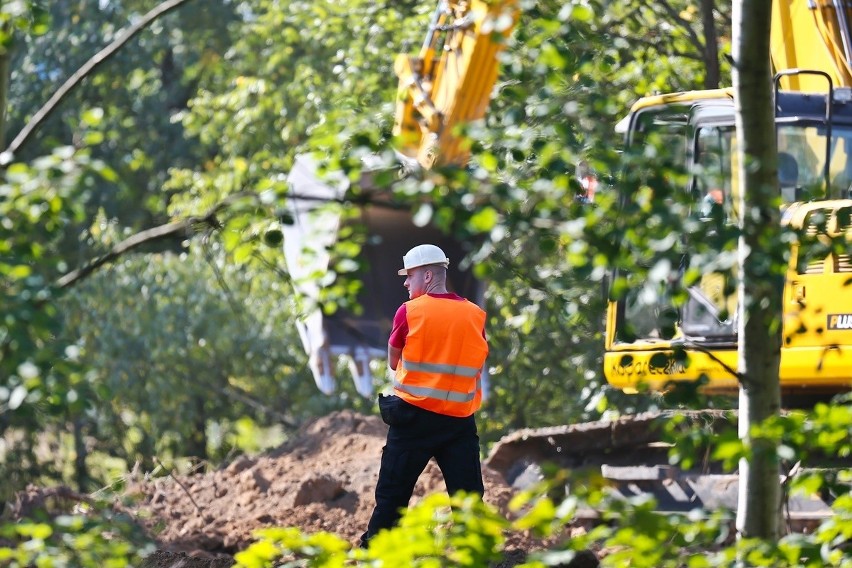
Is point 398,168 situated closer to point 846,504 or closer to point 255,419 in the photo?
point 846,504

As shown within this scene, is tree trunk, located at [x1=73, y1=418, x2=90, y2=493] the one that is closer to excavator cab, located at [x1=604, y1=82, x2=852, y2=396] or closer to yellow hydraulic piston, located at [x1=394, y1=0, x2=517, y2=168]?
yellow hydraulic piston, located at [x1=394, y1=0, x2=517, y2=168]

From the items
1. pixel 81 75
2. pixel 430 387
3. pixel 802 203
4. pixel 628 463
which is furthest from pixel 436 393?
pixel 628 463

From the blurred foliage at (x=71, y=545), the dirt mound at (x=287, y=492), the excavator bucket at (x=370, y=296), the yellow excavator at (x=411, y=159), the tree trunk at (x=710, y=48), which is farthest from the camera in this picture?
the tree trunk at (x=710, y=48)

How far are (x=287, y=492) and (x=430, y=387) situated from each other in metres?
3.88

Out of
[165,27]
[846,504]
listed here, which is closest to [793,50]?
[846,504]

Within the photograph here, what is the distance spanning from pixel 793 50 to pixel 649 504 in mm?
6489

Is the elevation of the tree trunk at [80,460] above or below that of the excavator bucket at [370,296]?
below

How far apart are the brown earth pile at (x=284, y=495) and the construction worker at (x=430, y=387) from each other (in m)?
0.88

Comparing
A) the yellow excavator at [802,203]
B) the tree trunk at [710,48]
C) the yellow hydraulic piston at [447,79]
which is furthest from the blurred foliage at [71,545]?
the tree trunk at [710,48]

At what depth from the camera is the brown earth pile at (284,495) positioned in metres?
9.05

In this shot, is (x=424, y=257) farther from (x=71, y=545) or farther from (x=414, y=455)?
(x=71, y=545)

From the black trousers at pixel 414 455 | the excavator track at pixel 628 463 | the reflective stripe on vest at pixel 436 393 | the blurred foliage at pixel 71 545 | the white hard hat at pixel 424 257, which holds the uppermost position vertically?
the white hard hat at pixel 424 257

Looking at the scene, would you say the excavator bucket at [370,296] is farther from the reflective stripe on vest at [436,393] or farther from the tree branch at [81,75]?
the tree branch at [81,75]

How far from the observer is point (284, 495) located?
34.0 feet
